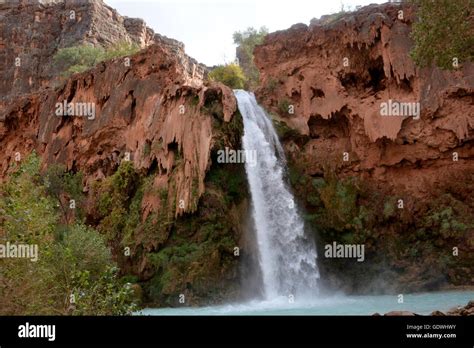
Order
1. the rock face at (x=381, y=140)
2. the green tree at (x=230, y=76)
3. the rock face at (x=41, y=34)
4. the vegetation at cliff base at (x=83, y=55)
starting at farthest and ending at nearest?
the rock face at (x=41, y=34) < the green tree at (x=230, y=76) < the vegetation at cliff base at (x=83, y=55) < the rock face at (x=381, y=140)

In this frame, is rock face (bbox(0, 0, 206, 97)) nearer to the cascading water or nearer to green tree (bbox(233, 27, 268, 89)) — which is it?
green tree (bbox(233, 27, 268, 89))

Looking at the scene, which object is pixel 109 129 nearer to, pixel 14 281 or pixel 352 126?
pixel 352 126

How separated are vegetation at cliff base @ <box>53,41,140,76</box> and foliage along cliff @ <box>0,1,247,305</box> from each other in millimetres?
13302

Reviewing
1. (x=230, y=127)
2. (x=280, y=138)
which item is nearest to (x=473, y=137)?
(x=280, y=138)

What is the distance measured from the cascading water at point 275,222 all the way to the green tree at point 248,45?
29552mm

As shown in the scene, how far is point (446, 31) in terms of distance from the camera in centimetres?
1421

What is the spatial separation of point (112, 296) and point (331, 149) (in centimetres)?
2020

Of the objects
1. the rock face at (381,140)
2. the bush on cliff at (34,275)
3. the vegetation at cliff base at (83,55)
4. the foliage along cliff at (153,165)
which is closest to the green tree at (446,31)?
the bush on cliff at (34,275)

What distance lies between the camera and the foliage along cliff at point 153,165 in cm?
2347

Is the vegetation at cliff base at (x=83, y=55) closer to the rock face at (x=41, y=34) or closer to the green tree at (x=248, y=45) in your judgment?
the rock face at (x=41, y=34)

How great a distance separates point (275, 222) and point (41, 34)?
129 ft

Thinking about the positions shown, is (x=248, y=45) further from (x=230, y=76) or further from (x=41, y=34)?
(x=41, y=34)

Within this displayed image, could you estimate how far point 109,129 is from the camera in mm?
29859

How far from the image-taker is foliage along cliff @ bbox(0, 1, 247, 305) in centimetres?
2347
